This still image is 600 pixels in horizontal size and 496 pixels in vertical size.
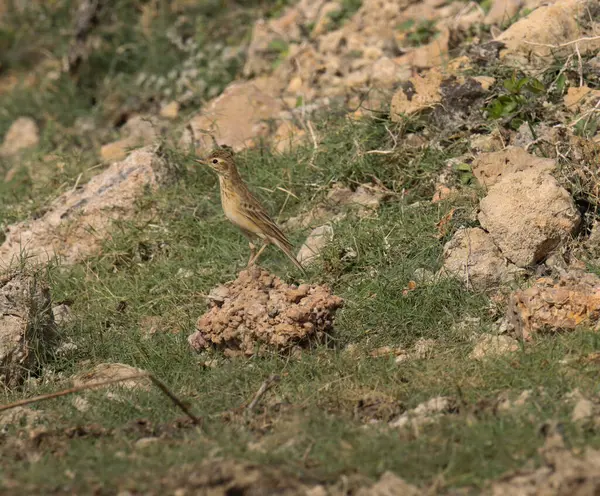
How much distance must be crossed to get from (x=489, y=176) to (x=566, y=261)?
0.98 meters

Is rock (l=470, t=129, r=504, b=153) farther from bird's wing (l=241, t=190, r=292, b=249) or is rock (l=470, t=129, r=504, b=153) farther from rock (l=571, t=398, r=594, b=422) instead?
rock (l=571, t=398, r=594, b=422)

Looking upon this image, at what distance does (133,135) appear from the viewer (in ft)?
37.5

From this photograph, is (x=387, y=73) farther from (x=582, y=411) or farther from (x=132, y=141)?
(x=582, y=411)

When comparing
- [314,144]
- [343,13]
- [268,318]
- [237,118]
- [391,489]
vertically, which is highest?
[391,489]

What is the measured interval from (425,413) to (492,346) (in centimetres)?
106

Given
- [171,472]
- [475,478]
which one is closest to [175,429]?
[171,472]

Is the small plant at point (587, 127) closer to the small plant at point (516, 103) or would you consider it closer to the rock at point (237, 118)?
the small plant at point (516, 103)

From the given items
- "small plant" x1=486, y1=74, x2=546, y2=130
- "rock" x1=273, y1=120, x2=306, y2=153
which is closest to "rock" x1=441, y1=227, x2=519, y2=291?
"small plant" x1=486, y1=74, x2=546, y2=130

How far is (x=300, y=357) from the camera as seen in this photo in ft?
Result: 21.1

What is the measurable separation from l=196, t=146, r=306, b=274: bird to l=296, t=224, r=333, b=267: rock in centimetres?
19

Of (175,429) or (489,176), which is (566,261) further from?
(175,429)

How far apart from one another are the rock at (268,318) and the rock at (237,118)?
10.8 ft

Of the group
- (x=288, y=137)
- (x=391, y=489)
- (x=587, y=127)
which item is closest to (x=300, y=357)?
(x=391, y=489)

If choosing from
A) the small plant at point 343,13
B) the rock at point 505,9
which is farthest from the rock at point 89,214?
the rock at point 505,9
